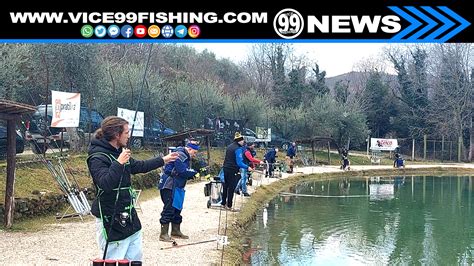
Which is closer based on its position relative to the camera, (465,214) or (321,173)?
(465,214)

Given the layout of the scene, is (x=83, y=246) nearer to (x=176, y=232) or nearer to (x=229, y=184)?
(x=176, y=232)

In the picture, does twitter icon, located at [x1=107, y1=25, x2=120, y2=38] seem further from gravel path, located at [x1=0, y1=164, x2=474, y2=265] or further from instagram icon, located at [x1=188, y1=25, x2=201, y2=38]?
gravel path, located at [x1=0, y1=164, x2=474, y2=265]

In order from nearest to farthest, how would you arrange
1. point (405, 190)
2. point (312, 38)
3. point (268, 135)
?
point (312, 38), point (405, 190), point (268, 135)

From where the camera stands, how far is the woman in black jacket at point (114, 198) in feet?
15.4

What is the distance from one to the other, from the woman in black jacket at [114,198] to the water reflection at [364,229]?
14.2 feet

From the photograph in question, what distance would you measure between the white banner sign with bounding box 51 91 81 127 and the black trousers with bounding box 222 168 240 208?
4116 mm

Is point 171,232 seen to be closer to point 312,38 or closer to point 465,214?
point 312,38

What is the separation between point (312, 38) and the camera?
8.02 meters

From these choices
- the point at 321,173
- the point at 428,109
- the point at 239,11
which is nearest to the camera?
the point at 239,11

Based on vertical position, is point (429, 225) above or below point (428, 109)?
below

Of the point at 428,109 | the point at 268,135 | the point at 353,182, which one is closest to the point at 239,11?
the point at 353,182

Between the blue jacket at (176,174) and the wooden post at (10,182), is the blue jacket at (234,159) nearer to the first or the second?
the blue jacket at (176,174)

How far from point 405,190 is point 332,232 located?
1106 centimetres

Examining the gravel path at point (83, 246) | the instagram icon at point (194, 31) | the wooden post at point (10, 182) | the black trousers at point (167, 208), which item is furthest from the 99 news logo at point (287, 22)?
the wooden post at point (10, 182)
